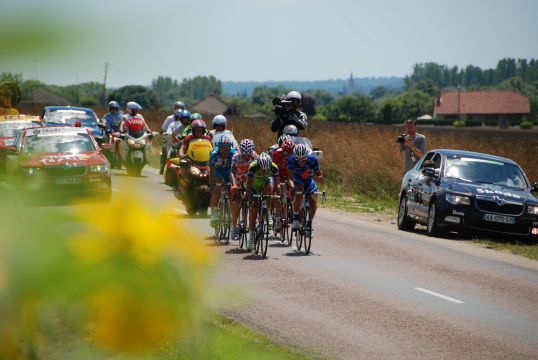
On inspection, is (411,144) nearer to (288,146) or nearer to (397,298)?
(288,146)

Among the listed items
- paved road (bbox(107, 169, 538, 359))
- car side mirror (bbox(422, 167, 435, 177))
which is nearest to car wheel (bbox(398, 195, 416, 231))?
car side mirror (bbox(422, 167, 435, 177))

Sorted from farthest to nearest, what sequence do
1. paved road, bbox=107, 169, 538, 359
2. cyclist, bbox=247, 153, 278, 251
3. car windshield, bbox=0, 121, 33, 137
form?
cyclist, bbox=247, 153, 278, 251
paved road, bbox=107, 169, 538, 359
car windshield, bbox=0, 121, 33, 137

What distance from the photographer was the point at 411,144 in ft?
72.0

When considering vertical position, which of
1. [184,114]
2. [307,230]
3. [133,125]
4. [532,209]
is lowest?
[307,230]

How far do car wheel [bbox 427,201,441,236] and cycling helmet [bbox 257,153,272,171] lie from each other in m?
4.63

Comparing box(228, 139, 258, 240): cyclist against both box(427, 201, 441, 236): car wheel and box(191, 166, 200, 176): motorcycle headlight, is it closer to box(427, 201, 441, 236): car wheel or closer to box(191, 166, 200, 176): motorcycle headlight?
box(191, 166, 200, 176): motorcycle headlight

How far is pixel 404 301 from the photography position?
11.8 m

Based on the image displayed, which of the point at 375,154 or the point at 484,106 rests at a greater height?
the point at 484,106

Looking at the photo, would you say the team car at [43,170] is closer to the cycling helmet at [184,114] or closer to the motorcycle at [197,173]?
the motorcycle at [197,173]

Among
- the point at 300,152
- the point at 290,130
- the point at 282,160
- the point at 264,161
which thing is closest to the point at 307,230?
the point at 300,152

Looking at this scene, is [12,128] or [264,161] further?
[264,161]

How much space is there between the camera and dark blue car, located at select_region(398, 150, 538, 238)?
18203 mm

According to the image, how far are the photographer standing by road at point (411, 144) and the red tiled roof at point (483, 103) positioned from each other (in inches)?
5339

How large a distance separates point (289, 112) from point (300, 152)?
3.23 m
